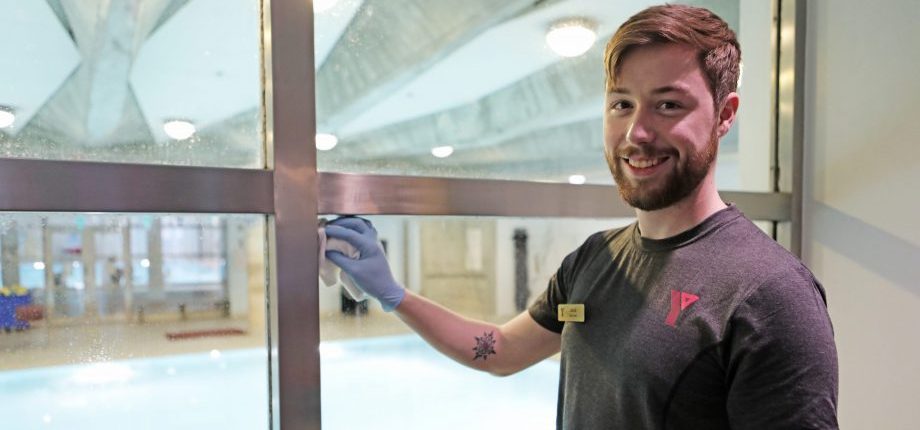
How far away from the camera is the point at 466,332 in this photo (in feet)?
3.86

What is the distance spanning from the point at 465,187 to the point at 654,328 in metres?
0.44

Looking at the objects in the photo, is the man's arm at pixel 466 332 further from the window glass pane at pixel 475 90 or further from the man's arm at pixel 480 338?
the window glass pane at pixel 475 90

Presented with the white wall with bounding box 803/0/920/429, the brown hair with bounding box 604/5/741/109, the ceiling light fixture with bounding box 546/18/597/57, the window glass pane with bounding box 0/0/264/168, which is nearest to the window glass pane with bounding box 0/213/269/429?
the window glass pane with bounding box 0/0/264/168

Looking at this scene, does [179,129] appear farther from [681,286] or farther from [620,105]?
[681,286]

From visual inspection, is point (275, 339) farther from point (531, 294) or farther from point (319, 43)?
point (531, 294)

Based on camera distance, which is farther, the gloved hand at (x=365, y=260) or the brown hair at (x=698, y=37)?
the gloved hand at (x=365, y=260)

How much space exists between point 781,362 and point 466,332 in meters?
0.59

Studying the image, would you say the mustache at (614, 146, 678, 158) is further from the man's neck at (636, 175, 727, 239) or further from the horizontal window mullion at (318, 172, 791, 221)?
the horizontal window mullion at (318, 172, 791, 221)

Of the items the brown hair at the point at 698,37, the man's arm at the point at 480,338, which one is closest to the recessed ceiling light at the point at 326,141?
the man's arm at the point at 480,338

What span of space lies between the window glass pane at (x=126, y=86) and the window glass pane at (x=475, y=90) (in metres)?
0.15

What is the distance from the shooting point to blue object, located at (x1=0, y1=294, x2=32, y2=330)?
3.05 feet

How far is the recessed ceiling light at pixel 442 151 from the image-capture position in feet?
4.41

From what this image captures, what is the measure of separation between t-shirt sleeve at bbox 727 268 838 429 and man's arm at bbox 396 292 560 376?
0.44m

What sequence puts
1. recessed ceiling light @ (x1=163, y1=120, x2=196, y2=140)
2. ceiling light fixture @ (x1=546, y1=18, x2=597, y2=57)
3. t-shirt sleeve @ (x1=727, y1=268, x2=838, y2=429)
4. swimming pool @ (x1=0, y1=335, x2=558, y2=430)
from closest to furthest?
t-shirt sleeve @ (x1=727, y1=268, x2=838, y2=429) → recessed ceiling light @ (x1=163, y1=120, x2=196, y2=140) → swimming pool @ (x1=0, y1=335, x2=558, y2=430) → ceiling light fixture @ (x1=546, y1=18, x2=597, y2=57)
